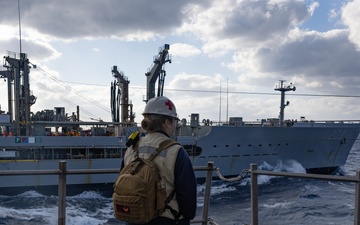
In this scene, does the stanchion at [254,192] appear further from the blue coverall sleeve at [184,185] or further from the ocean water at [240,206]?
the ocean water at [240,206]

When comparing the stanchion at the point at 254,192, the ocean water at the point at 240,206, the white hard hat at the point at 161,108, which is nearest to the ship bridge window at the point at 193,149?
the ocean water at the point at 240,206

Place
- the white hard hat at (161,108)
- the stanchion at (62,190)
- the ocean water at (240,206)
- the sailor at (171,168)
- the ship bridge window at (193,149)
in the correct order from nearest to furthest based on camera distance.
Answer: the sailor at (171,168), the white hard hat at (161,108), the stanchion at (62,190), the ocean water at (240,206), the ship bridge window at (193,149)

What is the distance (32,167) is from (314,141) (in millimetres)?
22131

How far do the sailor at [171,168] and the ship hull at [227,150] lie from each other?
20.9 metres

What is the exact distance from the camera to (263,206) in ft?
60.5

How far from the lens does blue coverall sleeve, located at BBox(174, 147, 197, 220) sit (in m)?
2.37

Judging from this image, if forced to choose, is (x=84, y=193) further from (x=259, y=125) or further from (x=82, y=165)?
(x=259, y=125)

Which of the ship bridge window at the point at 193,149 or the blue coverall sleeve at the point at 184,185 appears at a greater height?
the blue coverall sleeve at the point at 184,185

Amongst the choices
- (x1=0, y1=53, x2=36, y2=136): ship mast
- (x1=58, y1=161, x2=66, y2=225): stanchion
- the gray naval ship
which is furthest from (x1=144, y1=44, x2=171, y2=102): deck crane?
(x1=58, y1=161, x2=66, y2=225): stanchion

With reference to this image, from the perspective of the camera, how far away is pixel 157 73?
30.3 m

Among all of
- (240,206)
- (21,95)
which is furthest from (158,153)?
(21,95)

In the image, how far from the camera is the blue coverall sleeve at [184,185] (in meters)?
2.37

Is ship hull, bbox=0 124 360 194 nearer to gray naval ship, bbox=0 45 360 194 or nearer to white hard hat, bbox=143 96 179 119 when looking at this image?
gray naval ship, bbox=0 45 360 194

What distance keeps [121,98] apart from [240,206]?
16.2 meters
